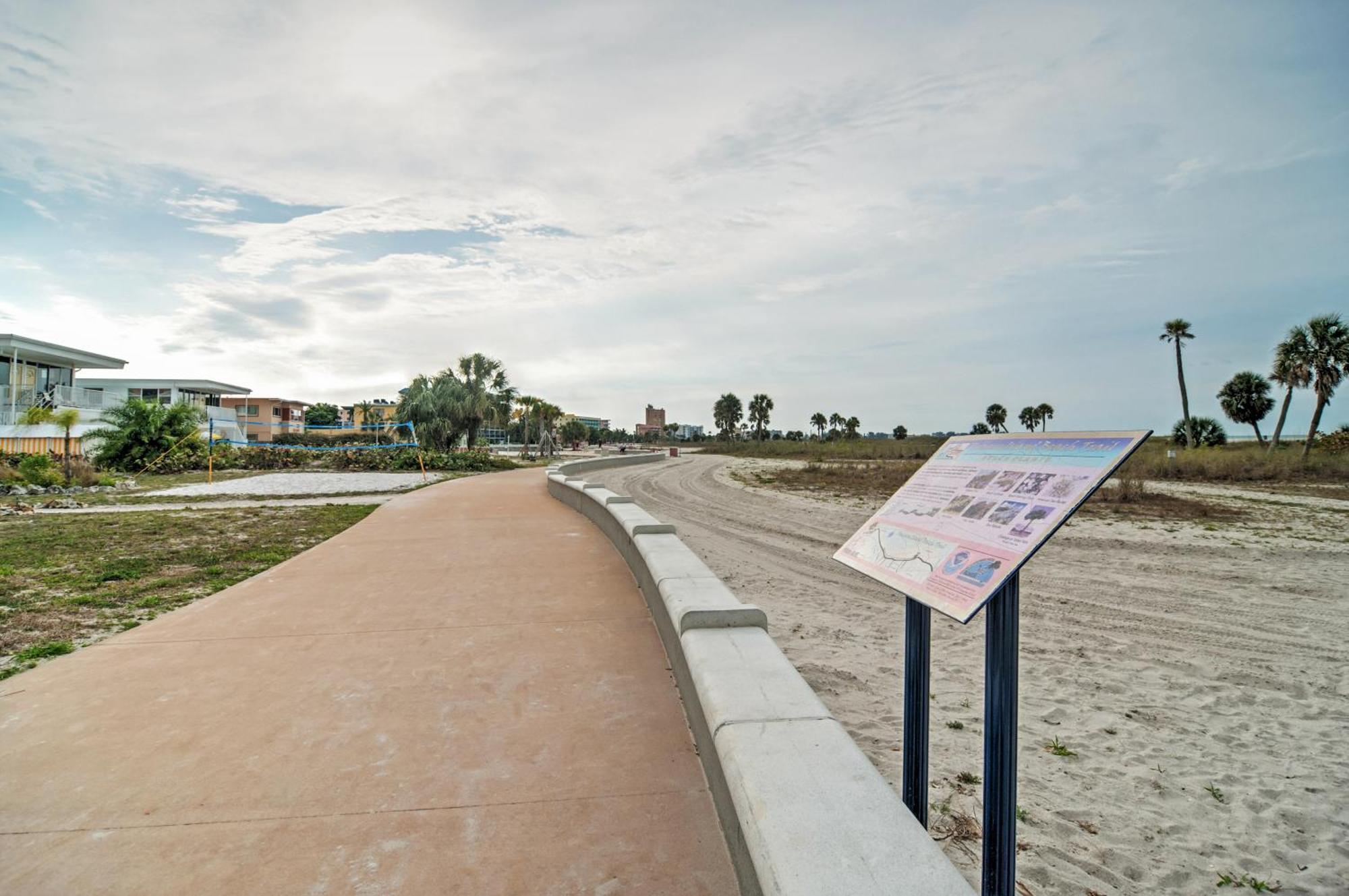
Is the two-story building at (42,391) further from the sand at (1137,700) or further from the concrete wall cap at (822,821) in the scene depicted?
the concrete wall cap at (822,821)

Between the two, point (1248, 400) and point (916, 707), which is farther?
point (1248, 400)

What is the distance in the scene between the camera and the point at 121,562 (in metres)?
8.19

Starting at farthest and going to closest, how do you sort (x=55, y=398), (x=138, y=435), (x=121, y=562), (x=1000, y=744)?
1. (x=55, y=398)
2. (x=138, y=435)
3. (x=121, y=562)
4. (x=1000, y=744)

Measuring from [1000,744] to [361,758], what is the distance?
2.78 metres

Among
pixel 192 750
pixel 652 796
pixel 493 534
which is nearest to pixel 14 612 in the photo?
pixel 192 750

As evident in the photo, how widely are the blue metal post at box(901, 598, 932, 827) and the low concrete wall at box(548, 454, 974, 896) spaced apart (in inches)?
7.2

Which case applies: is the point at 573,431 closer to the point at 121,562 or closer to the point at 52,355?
the point at 52,355

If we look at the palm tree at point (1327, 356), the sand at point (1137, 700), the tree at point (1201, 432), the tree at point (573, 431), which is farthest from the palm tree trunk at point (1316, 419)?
the tree at point (573, 431)

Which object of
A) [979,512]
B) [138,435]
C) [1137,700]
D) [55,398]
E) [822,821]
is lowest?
[1137,700]

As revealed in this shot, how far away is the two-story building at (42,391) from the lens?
2933 centimetres

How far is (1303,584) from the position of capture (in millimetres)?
9086

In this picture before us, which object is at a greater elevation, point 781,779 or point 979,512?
point 979,512

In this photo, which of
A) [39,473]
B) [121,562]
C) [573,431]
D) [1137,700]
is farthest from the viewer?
[573,431]

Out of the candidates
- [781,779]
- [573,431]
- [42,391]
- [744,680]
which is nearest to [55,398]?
[42,391]
